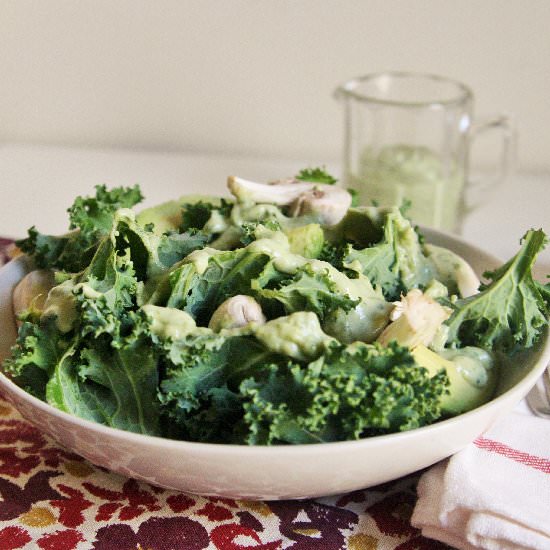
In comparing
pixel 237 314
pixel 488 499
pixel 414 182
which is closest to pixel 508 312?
pixel 488 499

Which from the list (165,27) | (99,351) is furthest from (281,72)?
(99,351)

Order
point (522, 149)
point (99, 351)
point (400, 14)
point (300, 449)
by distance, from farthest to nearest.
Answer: point (522, 149) < point (400, 14) < point (99, 351) < point (300, 449)

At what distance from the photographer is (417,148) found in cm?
208

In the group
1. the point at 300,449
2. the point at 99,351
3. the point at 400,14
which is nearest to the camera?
the point at 300,449

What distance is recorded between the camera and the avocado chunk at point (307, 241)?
44.3 inches

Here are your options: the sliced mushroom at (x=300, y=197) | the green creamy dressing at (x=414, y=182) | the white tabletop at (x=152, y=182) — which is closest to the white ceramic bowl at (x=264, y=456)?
the sliced mushroom at (x=300, y=197)

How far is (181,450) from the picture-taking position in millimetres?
852

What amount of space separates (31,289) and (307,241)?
39 centimetres

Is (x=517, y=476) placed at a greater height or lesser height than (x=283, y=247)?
lesser

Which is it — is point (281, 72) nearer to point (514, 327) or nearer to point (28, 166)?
point (28, 166)

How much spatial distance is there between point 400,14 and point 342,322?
1.51 meters

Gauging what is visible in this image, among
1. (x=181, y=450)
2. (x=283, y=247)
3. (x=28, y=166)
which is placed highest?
(x=283, y=247)

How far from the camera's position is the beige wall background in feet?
7.50

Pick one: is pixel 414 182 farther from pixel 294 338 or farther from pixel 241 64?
pixel 294 338
